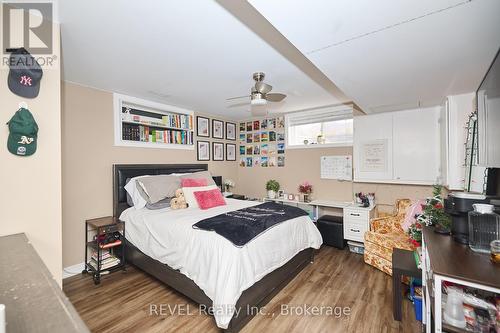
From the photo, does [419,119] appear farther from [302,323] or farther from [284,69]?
[302,323]

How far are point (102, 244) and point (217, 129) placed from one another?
2907mm

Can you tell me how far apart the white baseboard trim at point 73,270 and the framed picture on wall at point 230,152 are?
10.1 ft

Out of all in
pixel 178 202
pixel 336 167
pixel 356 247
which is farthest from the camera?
pixel 336 167

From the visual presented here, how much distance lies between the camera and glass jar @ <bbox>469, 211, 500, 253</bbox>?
1.34 metres

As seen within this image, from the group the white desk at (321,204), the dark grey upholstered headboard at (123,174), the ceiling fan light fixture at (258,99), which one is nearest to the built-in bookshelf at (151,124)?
the dark grey upholstered headboard at (123,174)

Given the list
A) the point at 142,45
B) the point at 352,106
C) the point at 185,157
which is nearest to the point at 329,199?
the point at 352,106

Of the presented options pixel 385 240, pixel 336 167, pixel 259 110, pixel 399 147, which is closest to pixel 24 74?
pixel 259 110

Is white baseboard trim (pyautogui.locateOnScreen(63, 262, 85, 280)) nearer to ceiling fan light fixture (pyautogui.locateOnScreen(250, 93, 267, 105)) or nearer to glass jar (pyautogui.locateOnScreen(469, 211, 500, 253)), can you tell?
ceiling fan light fixture (pyautogui.locateOnScreen(250, 93, 267, 105))

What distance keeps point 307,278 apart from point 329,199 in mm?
1712

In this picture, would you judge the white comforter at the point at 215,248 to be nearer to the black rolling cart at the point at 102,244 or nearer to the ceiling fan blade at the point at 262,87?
the black rolling cart at the point at 102,244

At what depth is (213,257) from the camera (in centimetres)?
189

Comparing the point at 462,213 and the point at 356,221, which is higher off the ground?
the point at 462,213

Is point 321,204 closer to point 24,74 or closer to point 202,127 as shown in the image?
point 202,127

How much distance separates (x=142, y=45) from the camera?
6.36ft
